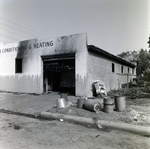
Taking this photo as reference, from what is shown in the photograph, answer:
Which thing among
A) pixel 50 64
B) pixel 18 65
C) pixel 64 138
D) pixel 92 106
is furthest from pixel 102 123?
pixel 18 65

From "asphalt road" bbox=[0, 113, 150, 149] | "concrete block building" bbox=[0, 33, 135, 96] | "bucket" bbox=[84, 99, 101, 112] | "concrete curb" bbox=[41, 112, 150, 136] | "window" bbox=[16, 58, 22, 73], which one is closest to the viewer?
"asphalt road" bbox=[0, 113, 150, 149]

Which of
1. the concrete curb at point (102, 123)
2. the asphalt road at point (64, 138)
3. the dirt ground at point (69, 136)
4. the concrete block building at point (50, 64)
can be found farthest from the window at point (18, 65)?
the asphalt road at point (64, 138)

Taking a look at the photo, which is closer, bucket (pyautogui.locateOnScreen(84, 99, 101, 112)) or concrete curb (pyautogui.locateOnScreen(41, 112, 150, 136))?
concrete curb (pyautogui.locateOnScreen(41, 112, 150, 136))

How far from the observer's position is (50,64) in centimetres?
1466

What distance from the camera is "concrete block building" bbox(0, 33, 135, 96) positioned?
11219 millimetres

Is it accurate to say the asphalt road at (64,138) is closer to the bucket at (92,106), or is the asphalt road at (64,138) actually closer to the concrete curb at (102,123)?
the concrete curb at (102,123)

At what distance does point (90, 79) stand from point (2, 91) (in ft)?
31.2

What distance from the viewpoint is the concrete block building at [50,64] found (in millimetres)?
11219

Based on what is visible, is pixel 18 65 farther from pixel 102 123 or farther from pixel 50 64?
pixel 102 123

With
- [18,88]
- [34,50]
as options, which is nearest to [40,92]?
[18,88]

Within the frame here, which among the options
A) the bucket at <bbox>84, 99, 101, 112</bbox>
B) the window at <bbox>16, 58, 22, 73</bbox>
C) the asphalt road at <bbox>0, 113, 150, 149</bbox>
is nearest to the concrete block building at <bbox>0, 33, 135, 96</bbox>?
the window at <bbox>16, 58, 22, 73</bbox>

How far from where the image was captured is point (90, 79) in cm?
1155

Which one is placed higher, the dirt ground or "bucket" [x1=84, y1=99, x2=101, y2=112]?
"bucket" [x1=84, y1=99, x2=101, y2=112]

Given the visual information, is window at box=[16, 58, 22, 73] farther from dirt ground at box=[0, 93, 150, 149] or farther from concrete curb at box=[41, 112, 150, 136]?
dirt ground at box=[0, 93, 150, 149]
